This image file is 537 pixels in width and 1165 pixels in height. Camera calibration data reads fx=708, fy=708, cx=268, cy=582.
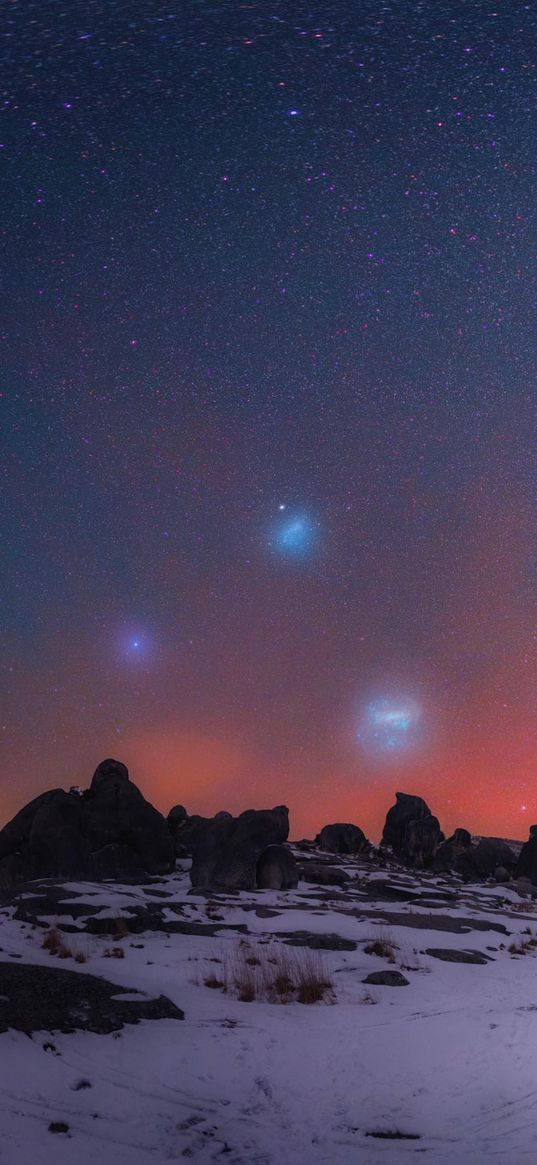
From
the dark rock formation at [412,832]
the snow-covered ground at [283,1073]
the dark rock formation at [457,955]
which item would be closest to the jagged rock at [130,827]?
the dark rock formation at [457,955]

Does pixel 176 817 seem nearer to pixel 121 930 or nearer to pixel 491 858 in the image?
pixel 491 858

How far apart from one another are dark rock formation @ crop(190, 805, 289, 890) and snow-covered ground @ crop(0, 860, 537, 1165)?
49.5 ft

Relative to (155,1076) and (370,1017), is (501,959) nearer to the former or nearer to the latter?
(370,1017)

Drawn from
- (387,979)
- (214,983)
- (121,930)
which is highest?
(214,983)

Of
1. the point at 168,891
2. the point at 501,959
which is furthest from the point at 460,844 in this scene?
the point at 501,959

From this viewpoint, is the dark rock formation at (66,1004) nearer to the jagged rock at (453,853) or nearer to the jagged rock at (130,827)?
the jagged rock at (130,827)

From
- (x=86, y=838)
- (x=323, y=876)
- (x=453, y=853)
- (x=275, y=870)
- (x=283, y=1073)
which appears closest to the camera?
(x=283, y=1073)

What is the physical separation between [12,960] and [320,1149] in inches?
315

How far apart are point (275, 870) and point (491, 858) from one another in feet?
85.1

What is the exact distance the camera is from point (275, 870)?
29.2 meters

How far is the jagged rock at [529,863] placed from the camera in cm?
4525

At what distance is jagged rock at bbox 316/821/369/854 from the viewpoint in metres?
54.6

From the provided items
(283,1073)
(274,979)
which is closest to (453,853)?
(274,979)

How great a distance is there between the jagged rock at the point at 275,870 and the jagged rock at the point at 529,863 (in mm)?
22610
